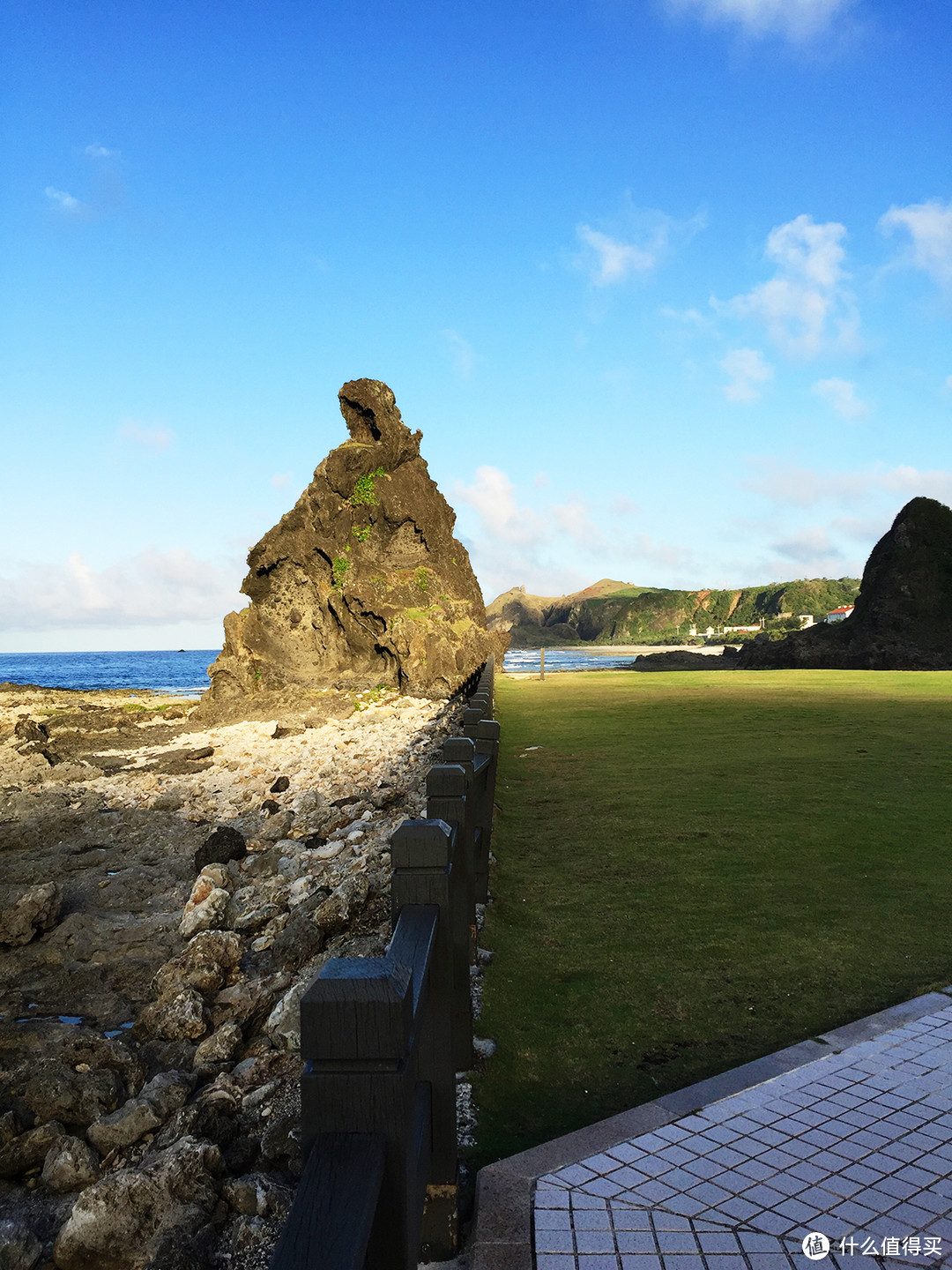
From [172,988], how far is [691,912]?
353 centimetres

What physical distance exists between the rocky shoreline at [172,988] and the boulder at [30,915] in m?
0.02

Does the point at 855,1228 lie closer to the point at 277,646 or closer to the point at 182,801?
the point at 182,801

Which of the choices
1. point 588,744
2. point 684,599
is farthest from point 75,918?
point 684,599

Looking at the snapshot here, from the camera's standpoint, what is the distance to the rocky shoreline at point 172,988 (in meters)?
3.01

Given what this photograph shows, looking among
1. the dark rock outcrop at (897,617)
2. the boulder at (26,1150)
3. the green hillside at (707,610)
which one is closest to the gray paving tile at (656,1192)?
the boulder at (26,1150)

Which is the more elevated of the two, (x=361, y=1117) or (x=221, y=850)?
(x=361, y=1117)


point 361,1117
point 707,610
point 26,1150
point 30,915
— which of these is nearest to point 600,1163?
point 361,1117

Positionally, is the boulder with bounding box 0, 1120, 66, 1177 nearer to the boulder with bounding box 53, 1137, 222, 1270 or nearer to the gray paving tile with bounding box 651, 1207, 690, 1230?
the boulder with bounding box 53, 1137, 222, 1270

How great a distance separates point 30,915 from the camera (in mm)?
6746

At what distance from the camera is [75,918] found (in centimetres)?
713

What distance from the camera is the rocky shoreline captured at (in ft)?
9.87

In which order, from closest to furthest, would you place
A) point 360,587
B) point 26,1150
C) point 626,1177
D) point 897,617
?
point 626,1177 → point 26,1150 → point 360,587 → point 897,617

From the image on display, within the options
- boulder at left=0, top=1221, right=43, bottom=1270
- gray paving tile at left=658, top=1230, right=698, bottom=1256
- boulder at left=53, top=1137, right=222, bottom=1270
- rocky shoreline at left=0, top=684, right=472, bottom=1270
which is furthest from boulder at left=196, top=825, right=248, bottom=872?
gray paving tile at left=658, top=1230, right=698, bottom=1256

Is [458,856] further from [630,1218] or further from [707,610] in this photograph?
[707,610]
